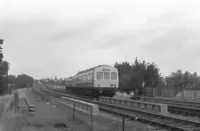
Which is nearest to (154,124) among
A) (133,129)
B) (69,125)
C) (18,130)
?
(133,129)

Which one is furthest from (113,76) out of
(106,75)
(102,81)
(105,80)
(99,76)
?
(99,76)

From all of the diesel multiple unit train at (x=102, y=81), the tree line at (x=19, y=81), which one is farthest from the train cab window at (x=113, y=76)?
the tree line at (x=19, y=81)

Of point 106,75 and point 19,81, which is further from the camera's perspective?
point 19,81

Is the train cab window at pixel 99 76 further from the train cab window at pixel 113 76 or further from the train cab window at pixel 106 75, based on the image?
the train cab window at pixel 113 76

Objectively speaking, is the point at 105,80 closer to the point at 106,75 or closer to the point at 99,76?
the point at 106,75

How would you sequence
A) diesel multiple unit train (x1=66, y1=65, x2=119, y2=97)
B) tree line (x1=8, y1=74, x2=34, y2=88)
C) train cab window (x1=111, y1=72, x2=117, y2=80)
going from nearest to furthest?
1. diesel multiple unit train (x1=66, y1=65, x2=119, y2=97)
2. train cab window (x1=111, y1=72, x2=117, y2=80)
3. tree line (x1=8, y1=74, x2=34, y2=88)

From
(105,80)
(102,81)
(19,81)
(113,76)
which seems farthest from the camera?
(19,81)

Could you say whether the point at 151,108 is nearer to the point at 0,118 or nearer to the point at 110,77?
the point at 0,118

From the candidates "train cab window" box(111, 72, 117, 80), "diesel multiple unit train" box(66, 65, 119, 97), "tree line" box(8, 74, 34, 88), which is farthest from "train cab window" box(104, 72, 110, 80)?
"tree line" box(8, 74, 34, 88)

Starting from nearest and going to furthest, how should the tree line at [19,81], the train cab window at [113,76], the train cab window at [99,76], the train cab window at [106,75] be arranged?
the train cab window at [99,76]
the train cab window at [106,75]
the train cab window at [113,76]
the tree line at [19,81]

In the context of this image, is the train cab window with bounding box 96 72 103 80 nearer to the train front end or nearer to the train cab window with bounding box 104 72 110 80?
the train front end

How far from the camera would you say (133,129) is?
1091 centimetres

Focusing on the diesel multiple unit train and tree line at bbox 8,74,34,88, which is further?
tree line at bbox 8,74,34,88

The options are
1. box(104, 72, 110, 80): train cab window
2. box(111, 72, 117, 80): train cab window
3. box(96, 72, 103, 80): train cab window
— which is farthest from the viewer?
box(111, 72, 117, 80): train cab window
